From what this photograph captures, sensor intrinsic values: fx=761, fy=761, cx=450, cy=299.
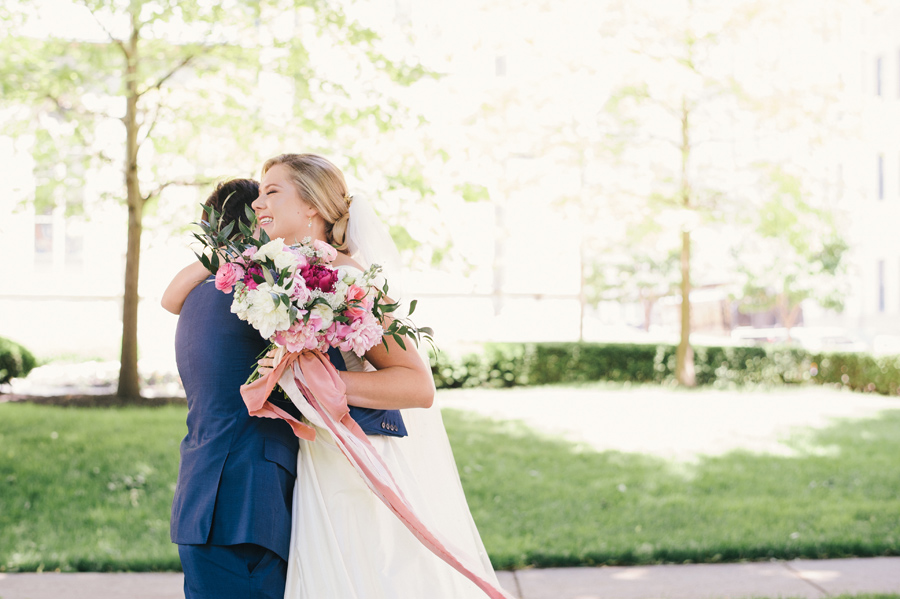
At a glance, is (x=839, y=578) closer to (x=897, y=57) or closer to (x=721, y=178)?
(x=721, y=178)

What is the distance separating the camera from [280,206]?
2.32m

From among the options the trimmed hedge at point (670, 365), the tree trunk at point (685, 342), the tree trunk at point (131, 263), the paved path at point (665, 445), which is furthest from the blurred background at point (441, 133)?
the paved path at point (665, 445)

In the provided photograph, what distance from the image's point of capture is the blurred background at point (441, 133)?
9.99 meters

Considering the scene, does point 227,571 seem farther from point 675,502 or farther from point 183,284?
point 675,502

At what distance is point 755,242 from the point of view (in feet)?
90.7

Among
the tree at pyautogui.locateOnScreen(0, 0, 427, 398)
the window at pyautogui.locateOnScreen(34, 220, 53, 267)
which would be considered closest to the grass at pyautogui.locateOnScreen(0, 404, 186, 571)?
the tree at pyautogui.locateOnScreen(0, 0, 427, 398)

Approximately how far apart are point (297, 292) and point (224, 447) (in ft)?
1.60

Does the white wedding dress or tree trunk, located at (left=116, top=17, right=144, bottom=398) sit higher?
tree trunk, located at (left=116, top=17, right=144, bottom=398)

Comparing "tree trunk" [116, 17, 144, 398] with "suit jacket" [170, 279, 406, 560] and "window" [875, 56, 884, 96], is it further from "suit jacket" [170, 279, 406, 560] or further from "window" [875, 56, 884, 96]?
"window" [875, 56, 884, 96]

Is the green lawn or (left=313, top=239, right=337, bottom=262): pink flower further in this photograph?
the green lawn

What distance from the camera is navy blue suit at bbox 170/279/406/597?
204 centimetres

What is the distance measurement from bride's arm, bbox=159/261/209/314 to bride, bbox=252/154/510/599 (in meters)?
Answer: 0.23

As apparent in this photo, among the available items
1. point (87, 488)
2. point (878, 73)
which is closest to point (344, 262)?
point (87, 488)

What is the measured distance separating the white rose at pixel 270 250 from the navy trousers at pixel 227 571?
2.58 ft
